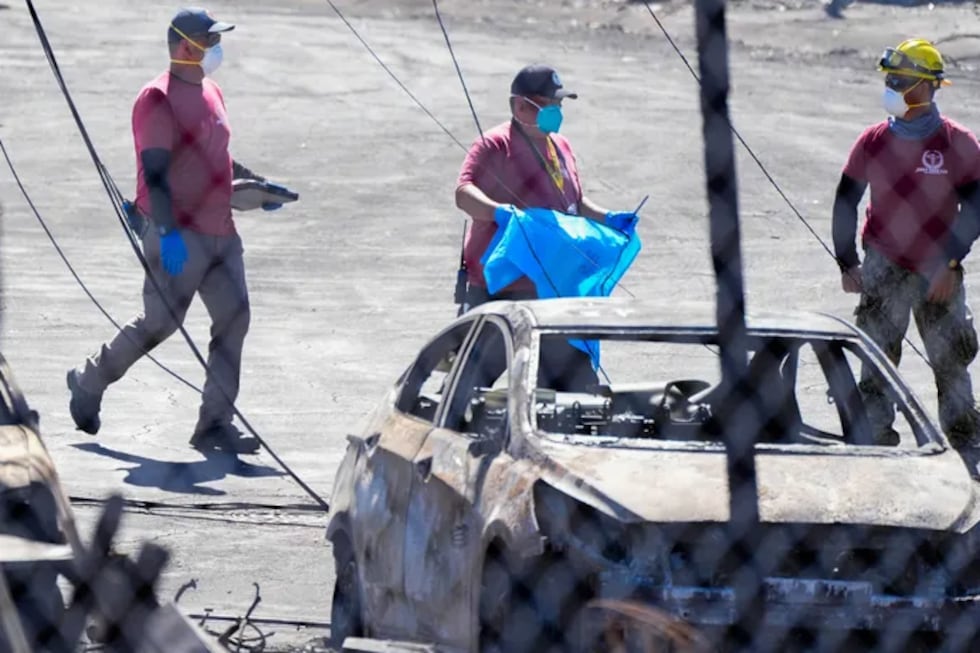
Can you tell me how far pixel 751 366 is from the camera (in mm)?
6734

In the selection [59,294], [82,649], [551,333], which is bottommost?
[59,294]

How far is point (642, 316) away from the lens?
6.69m

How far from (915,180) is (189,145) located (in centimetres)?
319

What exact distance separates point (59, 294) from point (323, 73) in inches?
397

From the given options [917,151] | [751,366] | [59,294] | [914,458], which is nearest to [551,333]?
[751,366]

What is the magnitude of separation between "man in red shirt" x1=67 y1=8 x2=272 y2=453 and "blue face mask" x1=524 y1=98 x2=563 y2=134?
1469 mm

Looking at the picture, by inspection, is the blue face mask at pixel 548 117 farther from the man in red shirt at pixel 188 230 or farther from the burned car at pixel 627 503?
the burned car at pixel 627 503

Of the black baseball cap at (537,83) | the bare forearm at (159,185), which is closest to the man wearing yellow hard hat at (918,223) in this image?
the black baseball cap at (537,83)

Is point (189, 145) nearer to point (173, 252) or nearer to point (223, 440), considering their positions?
point (173, 252)

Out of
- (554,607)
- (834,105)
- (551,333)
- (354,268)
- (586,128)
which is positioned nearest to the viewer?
(554,607)

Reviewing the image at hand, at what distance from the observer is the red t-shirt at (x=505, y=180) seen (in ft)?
29.9

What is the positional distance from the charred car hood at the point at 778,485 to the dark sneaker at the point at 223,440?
13.4 feet

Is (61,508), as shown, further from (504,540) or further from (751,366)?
(751,366)

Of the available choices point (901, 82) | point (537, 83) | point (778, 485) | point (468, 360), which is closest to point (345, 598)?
point (468, 360)
